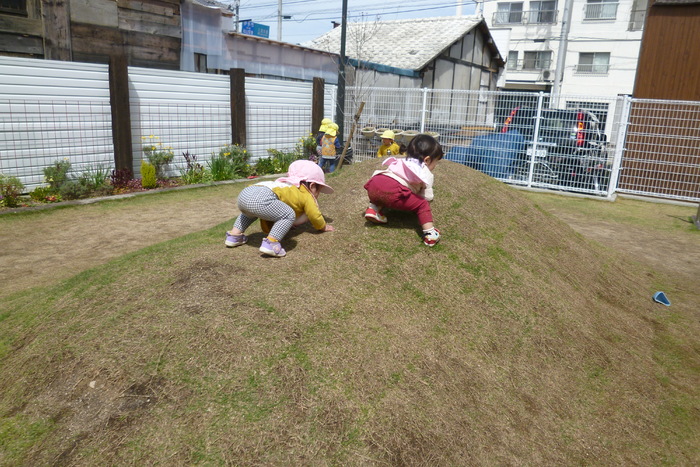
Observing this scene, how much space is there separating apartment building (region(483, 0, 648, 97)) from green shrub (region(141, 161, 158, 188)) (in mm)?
22396

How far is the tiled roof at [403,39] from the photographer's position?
725 inches

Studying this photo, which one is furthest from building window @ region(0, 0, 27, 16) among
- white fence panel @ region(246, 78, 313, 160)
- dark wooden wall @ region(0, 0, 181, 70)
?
white fence panel @ region(246, 78, 313, 160)

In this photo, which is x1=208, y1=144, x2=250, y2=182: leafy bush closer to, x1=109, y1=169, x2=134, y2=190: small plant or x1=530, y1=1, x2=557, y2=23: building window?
x1=109, y1=169, x2=134, y2=190: small plant

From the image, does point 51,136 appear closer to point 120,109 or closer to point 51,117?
point 51,117

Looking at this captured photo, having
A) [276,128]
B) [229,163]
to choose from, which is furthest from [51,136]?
[276,128]

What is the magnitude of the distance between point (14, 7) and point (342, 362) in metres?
8.81

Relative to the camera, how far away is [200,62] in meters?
11.4

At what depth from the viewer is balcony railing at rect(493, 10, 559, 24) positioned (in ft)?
105

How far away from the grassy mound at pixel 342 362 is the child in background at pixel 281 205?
5.1 inches

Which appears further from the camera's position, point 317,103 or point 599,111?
point 317,103

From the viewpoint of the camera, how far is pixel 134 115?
336 inches

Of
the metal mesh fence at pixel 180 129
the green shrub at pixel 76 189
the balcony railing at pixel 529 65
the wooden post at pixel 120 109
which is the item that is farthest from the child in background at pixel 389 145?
the balcony railing at pixel 529 65


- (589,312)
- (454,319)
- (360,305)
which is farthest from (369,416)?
(589,312)

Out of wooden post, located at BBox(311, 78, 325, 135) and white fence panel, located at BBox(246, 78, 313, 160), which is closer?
white fence panel, located at BBox(246, 78, 313, 160)
